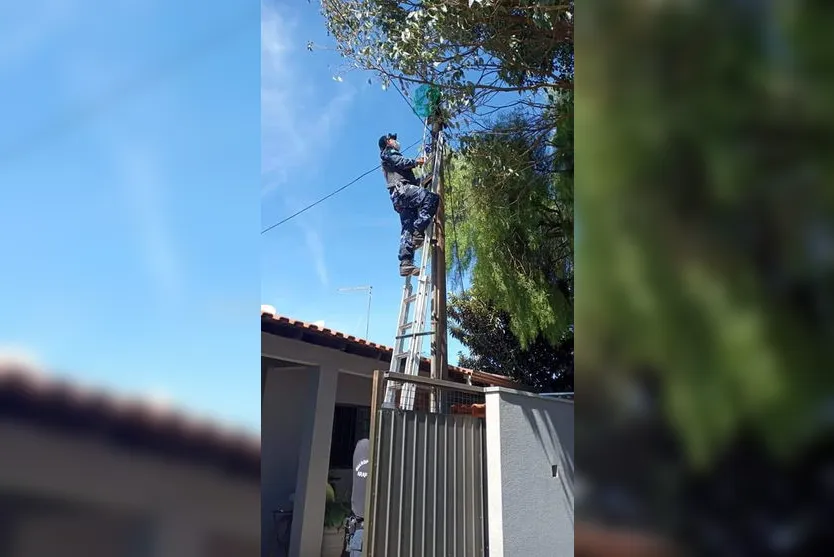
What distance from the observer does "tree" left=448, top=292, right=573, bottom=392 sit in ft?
46.7

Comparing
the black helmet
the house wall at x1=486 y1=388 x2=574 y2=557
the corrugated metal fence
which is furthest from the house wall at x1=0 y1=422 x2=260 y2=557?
the black helmet

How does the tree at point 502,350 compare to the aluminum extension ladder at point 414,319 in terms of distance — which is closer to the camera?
the aluminum extension ladder at point 414,319

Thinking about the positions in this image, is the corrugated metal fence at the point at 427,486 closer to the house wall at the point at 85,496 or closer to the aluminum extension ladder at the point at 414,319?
the aluminum extension ladder at the point at 414,319

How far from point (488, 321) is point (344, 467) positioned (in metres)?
6.67

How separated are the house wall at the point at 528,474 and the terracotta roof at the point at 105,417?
401cm

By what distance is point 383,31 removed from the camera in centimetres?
702

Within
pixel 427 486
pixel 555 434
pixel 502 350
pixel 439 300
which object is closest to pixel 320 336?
pixel 439 300

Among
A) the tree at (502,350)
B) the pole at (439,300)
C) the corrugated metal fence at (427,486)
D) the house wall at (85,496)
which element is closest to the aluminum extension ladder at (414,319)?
the pole at (439,300)

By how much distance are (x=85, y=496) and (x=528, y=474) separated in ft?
15.5

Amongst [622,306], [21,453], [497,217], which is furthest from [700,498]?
[497,217]

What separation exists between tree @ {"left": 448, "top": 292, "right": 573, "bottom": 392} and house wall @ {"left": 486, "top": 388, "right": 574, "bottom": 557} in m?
7.08

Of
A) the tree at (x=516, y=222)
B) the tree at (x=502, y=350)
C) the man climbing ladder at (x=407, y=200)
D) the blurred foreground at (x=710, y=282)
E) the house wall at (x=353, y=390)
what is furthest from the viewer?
the tree at (x=502, y=350)

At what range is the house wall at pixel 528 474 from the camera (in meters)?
5.50

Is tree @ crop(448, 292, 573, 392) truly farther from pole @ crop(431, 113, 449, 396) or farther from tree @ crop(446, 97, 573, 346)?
pole @ crop(431, 113, 449, 396)
